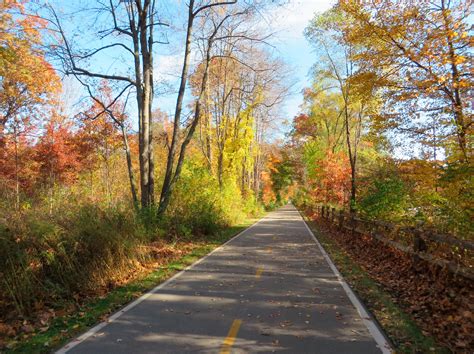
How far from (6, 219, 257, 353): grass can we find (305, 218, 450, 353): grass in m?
4.38

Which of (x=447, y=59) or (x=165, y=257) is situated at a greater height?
(x=447, y=59)

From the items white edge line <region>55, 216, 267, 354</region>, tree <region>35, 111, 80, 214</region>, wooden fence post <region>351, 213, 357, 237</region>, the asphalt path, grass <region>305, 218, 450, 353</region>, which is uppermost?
tree <region>35, 111, 80, 214</region>

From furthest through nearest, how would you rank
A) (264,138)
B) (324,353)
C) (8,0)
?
(264,138), (8,0), (324,353)

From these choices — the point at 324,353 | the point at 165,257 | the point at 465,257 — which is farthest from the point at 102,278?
the point at 465,257

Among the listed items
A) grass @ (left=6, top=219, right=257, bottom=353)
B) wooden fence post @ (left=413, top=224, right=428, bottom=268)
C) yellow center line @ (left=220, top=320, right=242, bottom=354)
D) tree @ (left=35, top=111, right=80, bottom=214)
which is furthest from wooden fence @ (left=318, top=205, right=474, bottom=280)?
tree @ (left=35, top=111, right=80, bottom=214)

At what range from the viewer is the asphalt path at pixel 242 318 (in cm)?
496

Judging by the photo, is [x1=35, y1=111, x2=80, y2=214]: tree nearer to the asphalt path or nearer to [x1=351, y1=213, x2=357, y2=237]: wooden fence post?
[x1=351, y1=213, x2=357, y2=237]: wooden fence post

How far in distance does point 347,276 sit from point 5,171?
24445 mm

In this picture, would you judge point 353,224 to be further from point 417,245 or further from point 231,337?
point 231,337

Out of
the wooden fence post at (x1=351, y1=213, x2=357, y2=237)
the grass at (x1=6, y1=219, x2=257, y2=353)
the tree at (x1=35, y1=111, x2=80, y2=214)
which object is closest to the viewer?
the grass at (x1=6, y1=219, x2=257, y2=353)

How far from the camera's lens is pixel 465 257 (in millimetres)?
7453

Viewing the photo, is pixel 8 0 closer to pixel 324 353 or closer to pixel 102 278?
pixel 102 278

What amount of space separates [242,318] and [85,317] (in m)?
2.54

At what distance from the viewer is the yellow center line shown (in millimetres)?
4827
